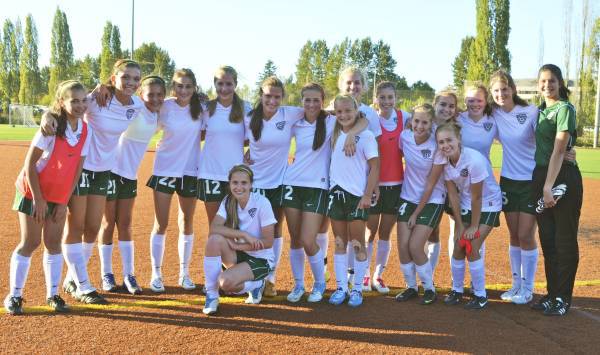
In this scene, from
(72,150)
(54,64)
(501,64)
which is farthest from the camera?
(54,64)

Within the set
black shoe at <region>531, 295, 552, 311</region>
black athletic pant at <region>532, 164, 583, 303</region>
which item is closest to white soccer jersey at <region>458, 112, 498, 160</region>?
black athletic pant at <region>532, 164, 583, 303</region>

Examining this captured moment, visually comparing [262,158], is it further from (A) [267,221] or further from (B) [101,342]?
(B) [101,342]

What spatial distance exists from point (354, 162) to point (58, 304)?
9.40 ft

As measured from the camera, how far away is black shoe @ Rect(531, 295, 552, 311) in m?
4.80

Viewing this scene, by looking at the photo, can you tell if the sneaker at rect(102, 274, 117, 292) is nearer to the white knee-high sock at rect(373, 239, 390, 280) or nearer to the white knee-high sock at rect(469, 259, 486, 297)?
the white knee-high sock at rect(373, 239, 390, 280)

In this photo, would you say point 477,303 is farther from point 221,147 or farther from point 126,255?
point 126,255

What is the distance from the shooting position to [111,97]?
5.01m

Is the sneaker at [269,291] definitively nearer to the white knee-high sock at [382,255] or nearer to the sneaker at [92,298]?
the white knee-high sock at [382,255]

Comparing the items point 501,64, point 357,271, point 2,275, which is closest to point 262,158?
point 357,271

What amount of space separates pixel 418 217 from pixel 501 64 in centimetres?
4395

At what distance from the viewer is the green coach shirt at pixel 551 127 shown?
15.1 feet

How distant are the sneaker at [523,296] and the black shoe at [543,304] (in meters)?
0.14

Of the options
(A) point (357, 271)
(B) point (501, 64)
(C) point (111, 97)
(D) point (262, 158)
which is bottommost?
(A) point (357, 271)

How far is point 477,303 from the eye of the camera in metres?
4.91
